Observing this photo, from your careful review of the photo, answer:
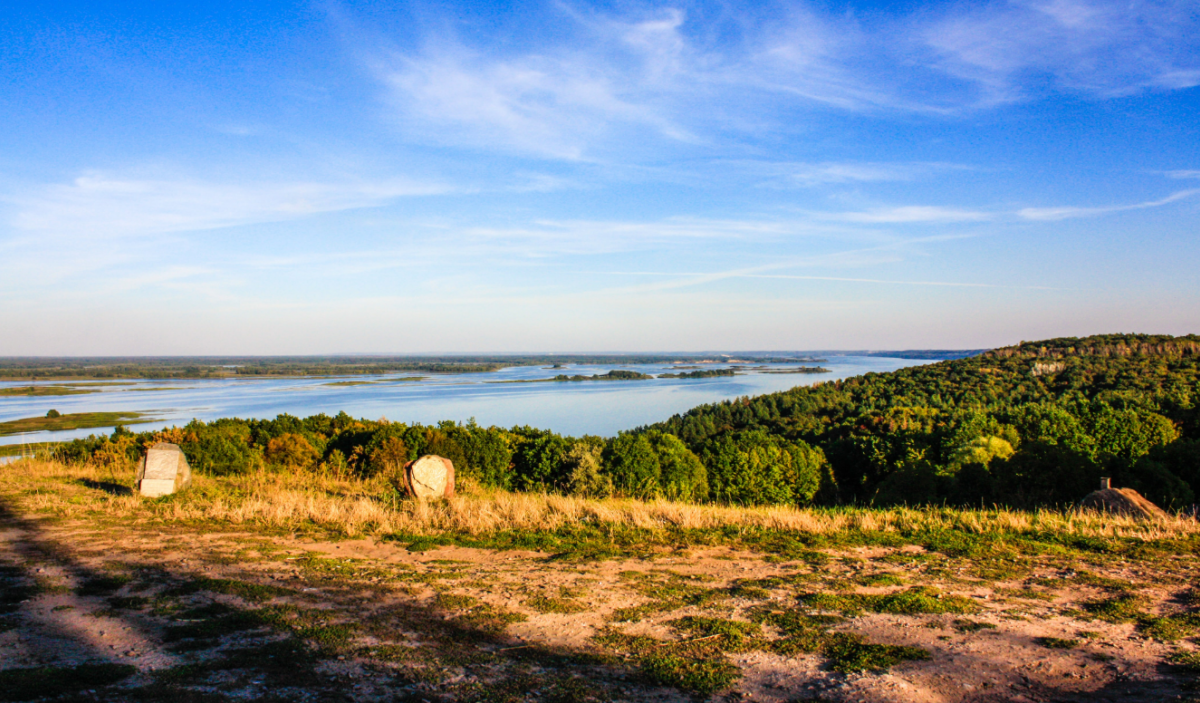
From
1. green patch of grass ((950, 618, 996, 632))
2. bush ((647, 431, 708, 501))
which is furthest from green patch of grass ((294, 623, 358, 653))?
bush ((647, 431, 708, 501))

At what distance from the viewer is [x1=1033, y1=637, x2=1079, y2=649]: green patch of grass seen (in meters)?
4.25

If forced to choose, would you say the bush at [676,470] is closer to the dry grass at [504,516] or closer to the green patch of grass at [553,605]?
the dry grass at [504,516]

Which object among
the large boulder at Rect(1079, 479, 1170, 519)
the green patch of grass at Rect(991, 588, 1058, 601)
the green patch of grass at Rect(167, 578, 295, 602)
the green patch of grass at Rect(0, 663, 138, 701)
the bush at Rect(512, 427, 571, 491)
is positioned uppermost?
the green patch of grass at Rect(0, 663, 138, 701)

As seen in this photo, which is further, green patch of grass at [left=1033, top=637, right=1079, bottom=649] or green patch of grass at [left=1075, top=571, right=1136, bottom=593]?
green patch of grass at [left=1075, top=571, right=1136, bottom=593]

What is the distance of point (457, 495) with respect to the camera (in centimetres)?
1110

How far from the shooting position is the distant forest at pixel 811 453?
1576 cm

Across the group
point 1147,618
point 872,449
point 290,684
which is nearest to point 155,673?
point 290,684

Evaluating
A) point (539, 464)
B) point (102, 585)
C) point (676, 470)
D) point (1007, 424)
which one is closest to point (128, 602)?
point (102, 585)

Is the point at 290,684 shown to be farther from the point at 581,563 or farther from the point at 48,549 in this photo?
the point at 48,549

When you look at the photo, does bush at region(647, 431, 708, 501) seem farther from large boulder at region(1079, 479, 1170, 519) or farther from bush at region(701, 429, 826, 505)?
large boulder at region(1079, 479, 1170, 519)

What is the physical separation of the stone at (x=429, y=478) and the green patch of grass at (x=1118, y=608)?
8322 mm

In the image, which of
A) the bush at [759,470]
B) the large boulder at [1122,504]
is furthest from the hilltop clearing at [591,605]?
the bush at [759,470]

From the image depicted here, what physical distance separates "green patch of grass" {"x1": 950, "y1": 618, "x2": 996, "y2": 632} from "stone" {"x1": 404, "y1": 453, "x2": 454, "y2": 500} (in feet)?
25.1

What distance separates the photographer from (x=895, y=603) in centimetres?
514
